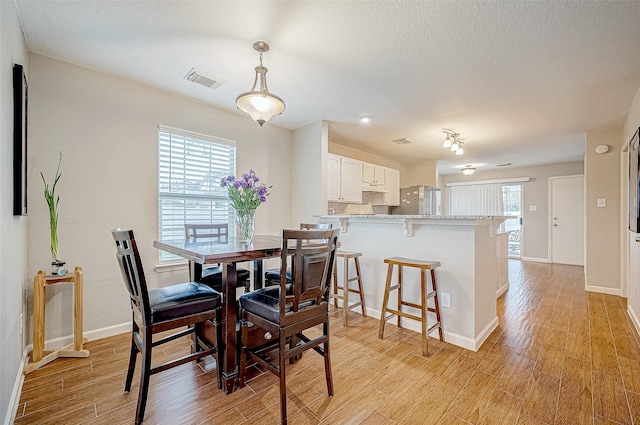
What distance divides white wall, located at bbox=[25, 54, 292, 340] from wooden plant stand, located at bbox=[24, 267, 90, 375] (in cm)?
24

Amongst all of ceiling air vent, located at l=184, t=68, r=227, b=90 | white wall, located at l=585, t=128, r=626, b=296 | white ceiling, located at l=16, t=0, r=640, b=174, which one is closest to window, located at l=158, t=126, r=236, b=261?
white ceiling, located at l=16, t=0, r=640, b=174

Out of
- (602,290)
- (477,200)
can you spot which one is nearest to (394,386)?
(602,290)

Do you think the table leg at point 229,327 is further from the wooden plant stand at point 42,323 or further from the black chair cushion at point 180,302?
the wooden plant stand at point 42,323

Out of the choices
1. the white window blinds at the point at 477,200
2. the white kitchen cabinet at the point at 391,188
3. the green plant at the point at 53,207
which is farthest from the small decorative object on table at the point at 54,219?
the white window blinds at the point at 477,200

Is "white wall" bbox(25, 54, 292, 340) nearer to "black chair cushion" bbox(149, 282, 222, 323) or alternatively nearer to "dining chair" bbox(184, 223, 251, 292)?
"dining chair" bbox(184, 223, 251, 292)

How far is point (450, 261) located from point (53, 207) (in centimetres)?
335

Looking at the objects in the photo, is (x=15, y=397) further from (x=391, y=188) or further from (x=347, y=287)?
(x=391, y=188)

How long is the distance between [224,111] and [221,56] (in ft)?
3.93

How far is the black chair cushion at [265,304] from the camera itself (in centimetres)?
162

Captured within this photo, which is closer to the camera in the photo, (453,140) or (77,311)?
(77,311)

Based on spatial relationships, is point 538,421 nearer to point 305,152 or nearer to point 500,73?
point 500,73

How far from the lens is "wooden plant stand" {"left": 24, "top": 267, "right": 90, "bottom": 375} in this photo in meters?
2.08

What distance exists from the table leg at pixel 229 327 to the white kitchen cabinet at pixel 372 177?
3.59 metres

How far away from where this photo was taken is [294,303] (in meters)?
1.61
